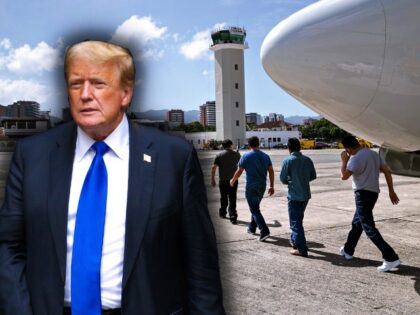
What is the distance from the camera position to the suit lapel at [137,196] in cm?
134

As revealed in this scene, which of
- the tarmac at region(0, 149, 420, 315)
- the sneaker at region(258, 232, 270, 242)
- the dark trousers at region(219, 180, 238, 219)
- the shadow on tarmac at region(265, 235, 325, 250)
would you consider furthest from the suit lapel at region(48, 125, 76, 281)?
the dark trousers at region(219, 180, 238, 219)

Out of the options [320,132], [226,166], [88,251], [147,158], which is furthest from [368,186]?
[320,132]

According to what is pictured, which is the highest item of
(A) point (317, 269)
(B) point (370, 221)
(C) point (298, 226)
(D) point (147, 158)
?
(D) point (147, 158)

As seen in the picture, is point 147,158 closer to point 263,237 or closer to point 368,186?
point 368,186

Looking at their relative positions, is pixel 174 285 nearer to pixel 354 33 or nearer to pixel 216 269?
pixel 216 269

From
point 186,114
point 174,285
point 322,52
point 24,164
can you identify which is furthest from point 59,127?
point 322,52

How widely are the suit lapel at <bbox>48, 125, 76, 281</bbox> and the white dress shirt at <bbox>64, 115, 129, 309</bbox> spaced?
0.08 ft

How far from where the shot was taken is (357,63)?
3.37 metres

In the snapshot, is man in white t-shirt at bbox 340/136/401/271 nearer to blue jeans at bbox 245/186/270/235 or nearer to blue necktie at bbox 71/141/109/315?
blue jeans at bbox 245/186/270/235

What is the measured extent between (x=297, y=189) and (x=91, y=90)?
4.48 metres

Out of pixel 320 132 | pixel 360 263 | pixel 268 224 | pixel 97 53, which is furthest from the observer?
pixel 320 132

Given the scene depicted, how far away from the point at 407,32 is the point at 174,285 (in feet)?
8.53

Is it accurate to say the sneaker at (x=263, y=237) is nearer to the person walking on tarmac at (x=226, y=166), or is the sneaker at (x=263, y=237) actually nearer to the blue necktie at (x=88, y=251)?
the person walking on tarmac at (x=226, y=166)

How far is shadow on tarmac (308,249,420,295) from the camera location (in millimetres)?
4668
